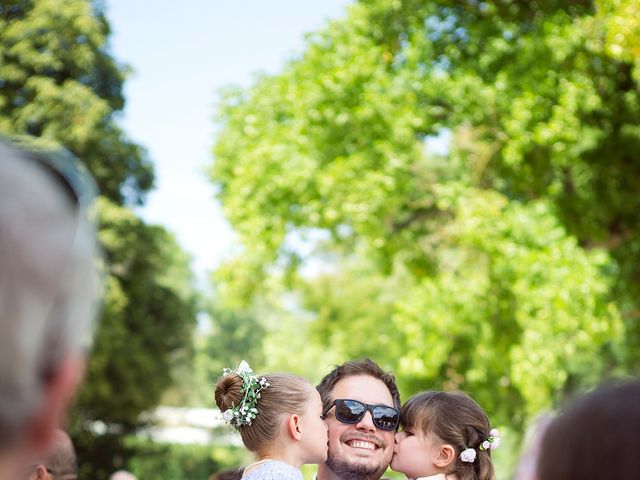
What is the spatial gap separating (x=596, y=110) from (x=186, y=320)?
56.5 ft

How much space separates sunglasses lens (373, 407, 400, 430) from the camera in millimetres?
3713

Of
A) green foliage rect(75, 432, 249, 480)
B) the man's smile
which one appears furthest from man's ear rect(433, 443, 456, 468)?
green foliage rect(75, 432, 249, 480)

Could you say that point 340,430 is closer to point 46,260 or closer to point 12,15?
point 46,260

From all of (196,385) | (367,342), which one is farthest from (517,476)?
(196,385)

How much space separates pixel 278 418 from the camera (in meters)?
3.54

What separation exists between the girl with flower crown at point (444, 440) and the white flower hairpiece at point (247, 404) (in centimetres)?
61

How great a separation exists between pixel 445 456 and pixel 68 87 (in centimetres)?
2329

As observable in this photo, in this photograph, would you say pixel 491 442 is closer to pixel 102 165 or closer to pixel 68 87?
pixel 102 165

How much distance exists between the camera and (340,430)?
3711 mm

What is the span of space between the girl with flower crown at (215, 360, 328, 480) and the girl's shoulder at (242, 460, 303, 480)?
0.03 meters

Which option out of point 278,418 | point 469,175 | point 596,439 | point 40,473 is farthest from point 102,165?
point 596,439

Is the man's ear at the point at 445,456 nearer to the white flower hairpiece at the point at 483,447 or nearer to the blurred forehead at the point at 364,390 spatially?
the white flower hairpiece at the point at 483,447

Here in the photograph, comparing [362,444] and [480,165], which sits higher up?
[480,165]

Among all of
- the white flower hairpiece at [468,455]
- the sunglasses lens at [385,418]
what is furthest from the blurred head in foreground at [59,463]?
the white flower hairpiece at [468,455]
